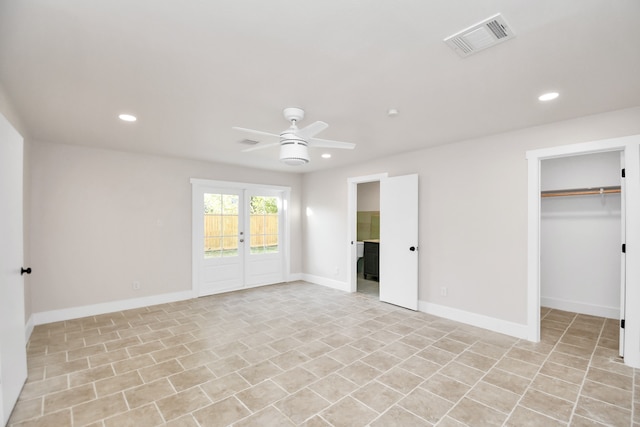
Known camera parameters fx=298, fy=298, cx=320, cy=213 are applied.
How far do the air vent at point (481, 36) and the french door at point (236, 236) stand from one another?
459 centimetres

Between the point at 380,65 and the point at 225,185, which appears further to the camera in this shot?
the point at 225,185

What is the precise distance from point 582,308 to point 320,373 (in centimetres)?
412

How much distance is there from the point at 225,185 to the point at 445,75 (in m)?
4.37

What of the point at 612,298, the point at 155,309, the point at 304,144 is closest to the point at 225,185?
the point at 155,309

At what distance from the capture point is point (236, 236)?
230 inches

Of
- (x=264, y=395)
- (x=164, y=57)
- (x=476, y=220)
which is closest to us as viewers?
(x=164, y=57)

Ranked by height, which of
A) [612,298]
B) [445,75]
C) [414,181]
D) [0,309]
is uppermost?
[445,75]

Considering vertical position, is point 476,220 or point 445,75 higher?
point 445,75

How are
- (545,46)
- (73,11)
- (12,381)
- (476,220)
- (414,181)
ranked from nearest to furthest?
(73,11), (545,46), (12,381), (476,220), (414,181)

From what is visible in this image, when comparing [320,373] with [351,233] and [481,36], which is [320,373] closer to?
[481,36]

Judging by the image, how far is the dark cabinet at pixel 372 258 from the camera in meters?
6.45

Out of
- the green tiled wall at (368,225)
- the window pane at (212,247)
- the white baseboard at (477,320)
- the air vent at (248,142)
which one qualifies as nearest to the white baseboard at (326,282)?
the white baseboard at (477,320)

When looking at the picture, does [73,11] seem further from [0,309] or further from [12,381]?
[12,381]

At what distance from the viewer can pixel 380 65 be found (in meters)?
2.05
